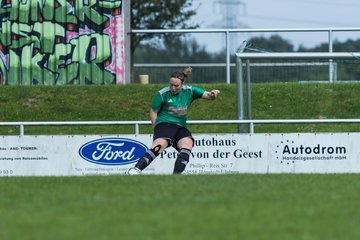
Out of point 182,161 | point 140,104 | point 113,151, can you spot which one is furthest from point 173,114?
point 140,104

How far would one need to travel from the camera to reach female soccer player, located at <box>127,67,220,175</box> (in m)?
15.2

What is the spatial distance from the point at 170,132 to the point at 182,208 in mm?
5757

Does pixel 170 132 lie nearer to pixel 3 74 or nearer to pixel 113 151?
pixel 113 151

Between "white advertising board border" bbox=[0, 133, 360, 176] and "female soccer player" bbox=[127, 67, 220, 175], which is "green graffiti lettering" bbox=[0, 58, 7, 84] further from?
"female soccer player" bbox=[127, 67, 220, 175]

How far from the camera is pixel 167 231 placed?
26.9ft

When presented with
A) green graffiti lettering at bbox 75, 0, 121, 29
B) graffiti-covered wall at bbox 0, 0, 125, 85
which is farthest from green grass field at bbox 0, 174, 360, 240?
green graffiti lettering at bbox 75, 0, 121, 29

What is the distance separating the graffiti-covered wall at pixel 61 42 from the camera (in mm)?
25172

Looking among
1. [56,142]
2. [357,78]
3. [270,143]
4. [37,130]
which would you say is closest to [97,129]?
[37,130]

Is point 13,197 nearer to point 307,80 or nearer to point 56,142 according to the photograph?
point 56,142

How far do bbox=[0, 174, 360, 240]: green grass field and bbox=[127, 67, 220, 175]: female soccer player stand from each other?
232 centimetres

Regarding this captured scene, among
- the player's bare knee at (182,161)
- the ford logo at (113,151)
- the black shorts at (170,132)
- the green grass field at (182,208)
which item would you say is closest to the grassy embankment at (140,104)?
the ford logo at (113,151)

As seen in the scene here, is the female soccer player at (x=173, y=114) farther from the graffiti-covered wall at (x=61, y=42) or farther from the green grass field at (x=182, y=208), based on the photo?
the graffiti-covered wall at (x=61, y=42)

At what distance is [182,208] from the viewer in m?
9.52

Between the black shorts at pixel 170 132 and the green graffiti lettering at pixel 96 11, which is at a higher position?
the green graffiti lettering at pixel 96 11
